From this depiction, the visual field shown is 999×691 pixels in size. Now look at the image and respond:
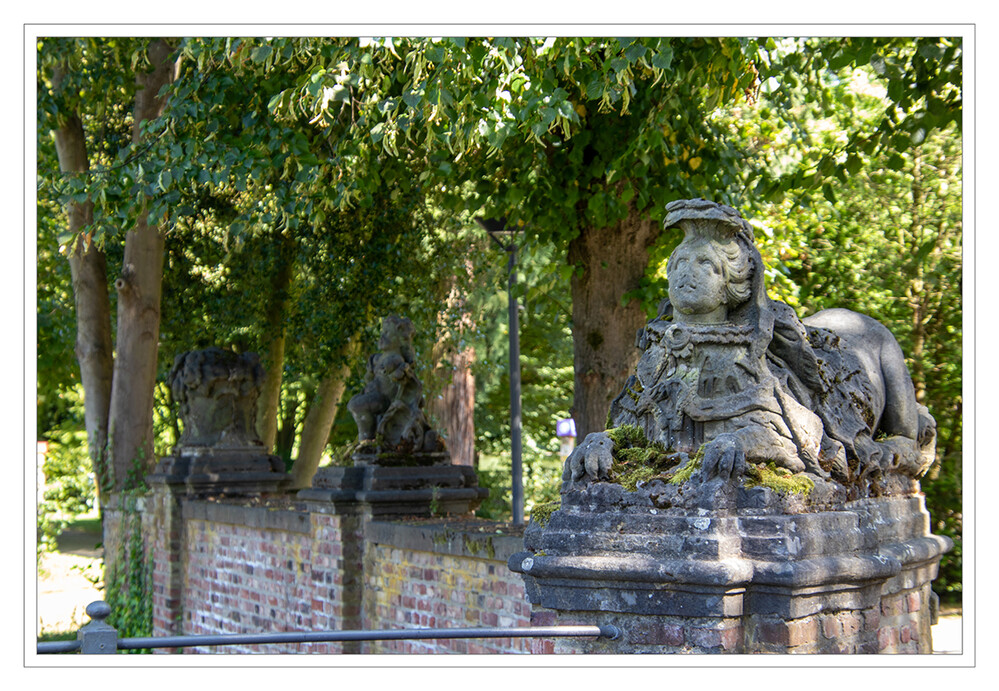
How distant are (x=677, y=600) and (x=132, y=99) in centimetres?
1183

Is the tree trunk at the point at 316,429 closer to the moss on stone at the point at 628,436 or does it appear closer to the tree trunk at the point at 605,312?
the tree trunk at the point at 605,312

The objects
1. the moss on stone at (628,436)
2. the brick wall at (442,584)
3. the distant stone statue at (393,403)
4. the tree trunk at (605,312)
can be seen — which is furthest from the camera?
the distant stone statue at (393,403)

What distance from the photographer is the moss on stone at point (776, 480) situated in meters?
4.50

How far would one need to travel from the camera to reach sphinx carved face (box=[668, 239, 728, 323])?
188 inches

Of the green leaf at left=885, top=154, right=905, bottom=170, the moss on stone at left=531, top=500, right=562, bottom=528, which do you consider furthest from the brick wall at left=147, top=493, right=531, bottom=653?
the green leaf at left=885, top=154, right=905, bottom=170

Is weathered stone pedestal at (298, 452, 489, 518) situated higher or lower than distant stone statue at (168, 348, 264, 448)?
lower

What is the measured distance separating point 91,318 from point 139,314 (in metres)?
1.17

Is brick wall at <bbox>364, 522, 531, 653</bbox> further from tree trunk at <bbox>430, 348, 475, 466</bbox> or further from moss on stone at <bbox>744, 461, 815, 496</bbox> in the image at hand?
tree trunk at <bbox>430, 348, 475, 466</bbox>

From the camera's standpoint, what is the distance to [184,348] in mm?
14953

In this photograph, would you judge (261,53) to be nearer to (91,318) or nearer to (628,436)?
(628,436)

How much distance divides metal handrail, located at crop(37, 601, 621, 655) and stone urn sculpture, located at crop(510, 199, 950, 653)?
1.10 feet

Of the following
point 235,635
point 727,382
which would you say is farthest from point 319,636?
point 727,382

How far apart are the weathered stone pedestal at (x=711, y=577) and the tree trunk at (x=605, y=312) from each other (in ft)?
12.9

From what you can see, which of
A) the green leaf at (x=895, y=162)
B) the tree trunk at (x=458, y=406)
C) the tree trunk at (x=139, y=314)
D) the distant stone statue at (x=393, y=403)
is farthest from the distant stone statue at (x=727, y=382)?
the tree trunk at (x=458, y=406)
